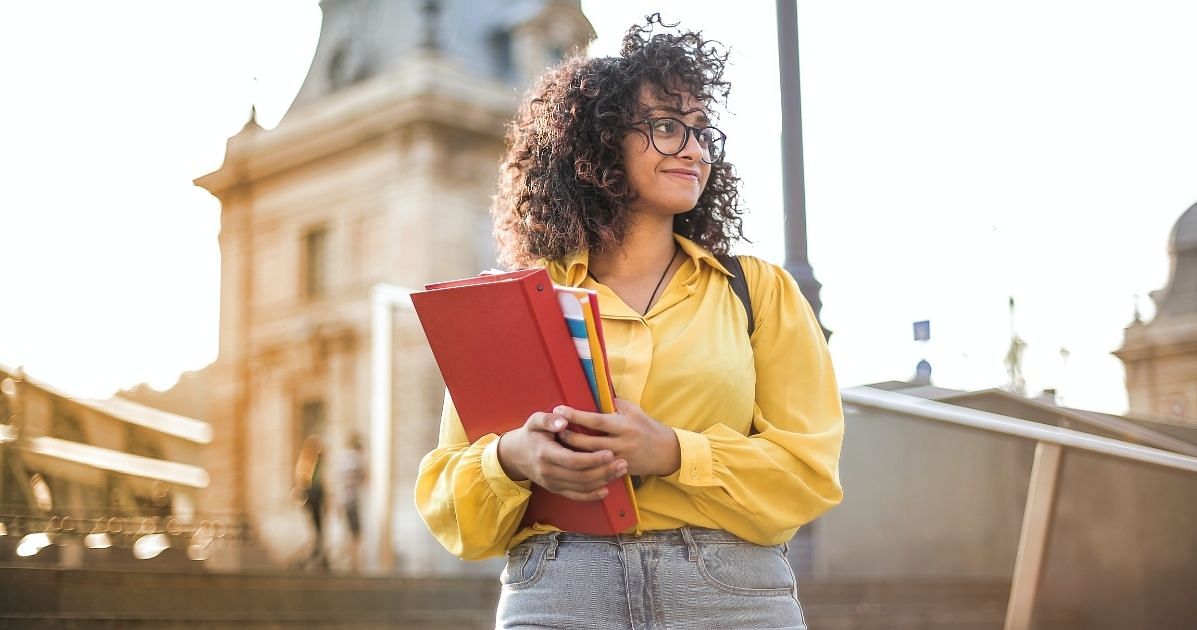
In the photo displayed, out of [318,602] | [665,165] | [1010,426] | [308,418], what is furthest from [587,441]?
[308,418]

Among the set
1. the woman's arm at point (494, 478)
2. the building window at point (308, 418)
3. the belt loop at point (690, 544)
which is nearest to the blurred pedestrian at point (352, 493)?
the building window at point (308, 418)

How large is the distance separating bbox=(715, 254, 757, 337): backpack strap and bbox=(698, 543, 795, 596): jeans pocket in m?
0.38

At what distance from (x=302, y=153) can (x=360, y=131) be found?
1130mm

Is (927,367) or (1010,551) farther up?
(927,367)

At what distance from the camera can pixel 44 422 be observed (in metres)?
8.33

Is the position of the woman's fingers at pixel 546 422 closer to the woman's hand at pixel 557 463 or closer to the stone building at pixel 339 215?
the woman's hand at pixel 557 463

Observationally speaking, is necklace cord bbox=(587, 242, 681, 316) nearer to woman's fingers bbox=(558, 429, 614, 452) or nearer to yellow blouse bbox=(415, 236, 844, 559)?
yellow blouse bbox=(415, 236, 844, 559)

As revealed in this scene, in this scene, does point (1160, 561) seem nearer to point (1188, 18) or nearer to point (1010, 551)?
point (1010, 551)

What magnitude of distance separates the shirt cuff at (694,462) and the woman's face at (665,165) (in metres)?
0.49

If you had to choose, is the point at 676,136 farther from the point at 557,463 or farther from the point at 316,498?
the point at 316,498

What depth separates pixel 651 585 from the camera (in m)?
2.05

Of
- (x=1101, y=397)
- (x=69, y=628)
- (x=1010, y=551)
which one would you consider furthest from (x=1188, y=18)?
(x=69, y=628)

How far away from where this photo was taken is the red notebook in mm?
1973

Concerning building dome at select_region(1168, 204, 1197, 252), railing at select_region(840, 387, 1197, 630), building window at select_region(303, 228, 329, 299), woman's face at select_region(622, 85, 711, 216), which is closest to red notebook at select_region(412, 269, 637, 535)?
woman's face at select_region(622, 85, 711, 216)
